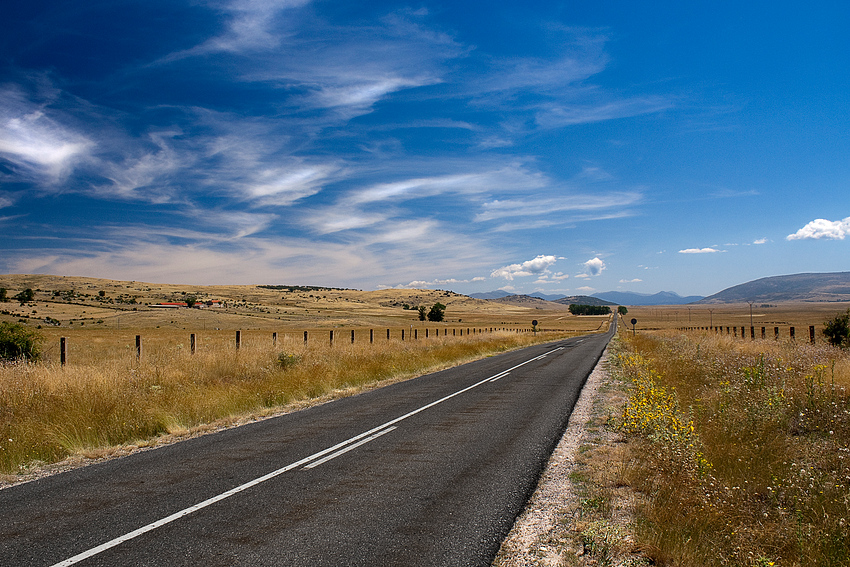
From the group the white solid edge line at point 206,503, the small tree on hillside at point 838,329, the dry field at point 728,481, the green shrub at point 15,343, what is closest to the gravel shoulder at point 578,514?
the dry field at point 728,481

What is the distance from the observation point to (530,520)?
4953 millimetres

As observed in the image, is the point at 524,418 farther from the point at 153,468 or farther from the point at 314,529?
the point at 153,468

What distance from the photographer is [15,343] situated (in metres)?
17.1

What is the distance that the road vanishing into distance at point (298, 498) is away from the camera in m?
4.25

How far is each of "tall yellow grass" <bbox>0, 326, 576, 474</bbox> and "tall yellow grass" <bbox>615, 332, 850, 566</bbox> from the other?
28.5ft

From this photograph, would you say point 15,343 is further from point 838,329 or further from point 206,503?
point 838,329

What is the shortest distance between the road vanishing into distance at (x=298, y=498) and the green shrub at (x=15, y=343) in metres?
13.5

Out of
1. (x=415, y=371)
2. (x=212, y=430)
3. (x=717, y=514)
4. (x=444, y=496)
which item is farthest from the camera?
(x=415, y=371)

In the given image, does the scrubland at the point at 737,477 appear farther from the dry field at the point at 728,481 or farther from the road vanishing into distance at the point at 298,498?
the road vanishing into distance at the point at 298,498

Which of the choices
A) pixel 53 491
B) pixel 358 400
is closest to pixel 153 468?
pixel 53 491

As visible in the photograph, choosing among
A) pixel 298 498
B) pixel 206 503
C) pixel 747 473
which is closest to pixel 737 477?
pixel 747 473

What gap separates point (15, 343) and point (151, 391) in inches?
404

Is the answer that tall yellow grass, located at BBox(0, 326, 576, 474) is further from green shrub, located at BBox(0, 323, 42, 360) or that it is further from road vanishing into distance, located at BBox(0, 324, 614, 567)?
green shrub, located at BBox(0, 323, 42, 360)

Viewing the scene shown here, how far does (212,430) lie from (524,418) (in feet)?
21.4
